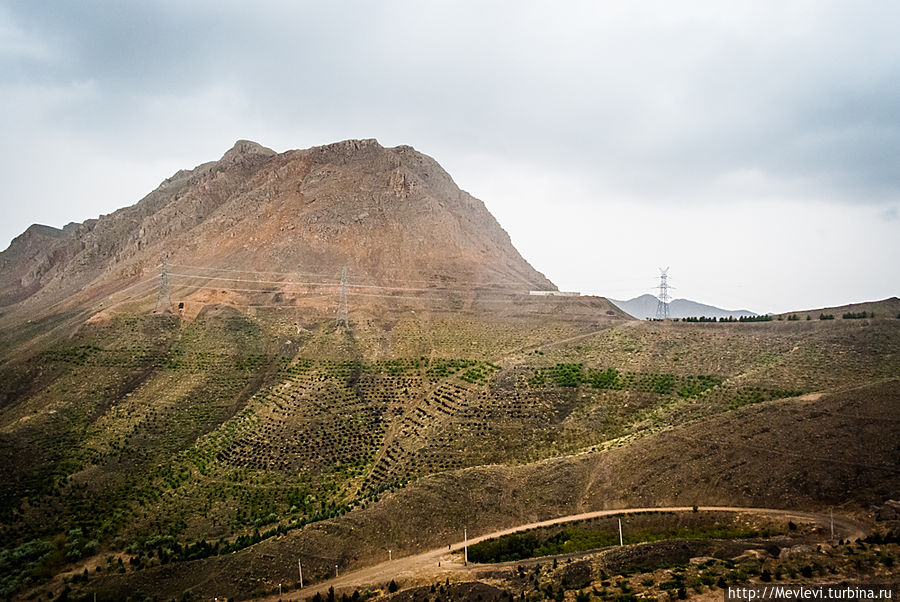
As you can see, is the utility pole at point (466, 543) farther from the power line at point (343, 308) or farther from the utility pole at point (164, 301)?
the utility pole at point (164, 301)

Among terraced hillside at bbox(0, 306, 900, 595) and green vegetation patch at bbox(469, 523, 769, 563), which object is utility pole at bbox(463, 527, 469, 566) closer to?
green vegetation patch at bbox(469, 523, 769, 563)

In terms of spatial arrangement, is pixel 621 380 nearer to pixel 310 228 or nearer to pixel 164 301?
pixel 310 228

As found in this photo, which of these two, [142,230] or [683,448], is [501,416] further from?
[142,230]

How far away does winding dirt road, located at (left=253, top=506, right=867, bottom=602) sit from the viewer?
31.3m

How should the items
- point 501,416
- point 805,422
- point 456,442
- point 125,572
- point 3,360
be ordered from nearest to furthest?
1. point 125,572
2. point 805,422
3. point 456,442
4. point 501,416
5. point 3,360

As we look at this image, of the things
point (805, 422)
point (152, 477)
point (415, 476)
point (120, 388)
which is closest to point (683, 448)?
point (805, 422)

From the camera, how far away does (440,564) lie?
3378 cm

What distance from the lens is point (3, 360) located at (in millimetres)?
68562

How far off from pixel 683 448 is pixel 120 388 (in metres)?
57.0

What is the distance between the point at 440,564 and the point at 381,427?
922 inches

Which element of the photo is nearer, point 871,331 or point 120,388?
point 871,331

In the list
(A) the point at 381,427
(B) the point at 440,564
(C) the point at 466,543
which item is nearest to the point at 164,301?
(A) the point at 381,427

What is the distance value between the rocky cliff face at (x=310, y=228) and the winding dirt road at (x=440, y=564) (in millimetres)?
53811

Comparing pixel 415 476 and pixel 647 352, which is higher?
pixel 647 352
